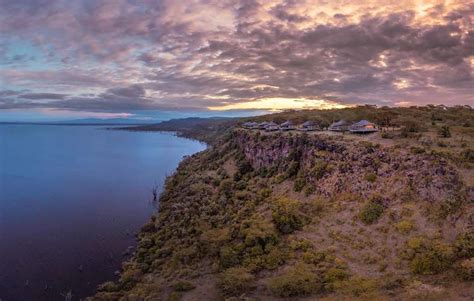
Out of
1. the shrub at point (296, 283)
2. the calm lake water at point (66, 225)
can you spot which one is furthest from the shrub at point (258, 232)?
the calm lake water at point (66, 225)

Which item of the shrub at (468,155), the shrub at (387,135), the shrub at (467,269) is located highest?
the shrub at (387,135)

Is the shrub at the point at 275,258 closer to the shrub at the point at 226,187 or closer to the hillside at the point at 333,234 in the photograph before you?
the hillside at the point at 333,234

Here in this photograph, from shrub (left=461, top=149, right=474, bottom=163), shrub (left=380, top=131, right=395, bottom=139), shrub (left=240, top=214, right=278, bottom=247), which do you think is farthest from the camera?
shrub (left=380, top=131, right=395, bottom=139)

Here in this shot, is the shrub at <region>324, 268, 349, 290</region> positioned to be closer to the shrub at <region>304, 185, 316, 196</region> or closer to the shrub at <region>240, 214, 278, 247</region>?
the shrub at <region>240, 214, 278, 247</region>

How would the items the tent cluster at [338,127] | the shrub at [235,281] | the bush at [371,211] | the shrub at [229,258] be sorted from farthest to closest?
the tent cluster at [338,127], the bush at [371,211], the shrub at [229,258], the shrub at [235,281]

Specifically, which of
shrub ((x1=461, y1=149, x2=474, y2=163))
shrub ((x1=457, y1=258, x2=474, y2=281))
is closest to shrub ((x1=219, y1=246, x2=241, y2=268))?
shrub ((x1=457, y1=258, x2=474, y2=281))

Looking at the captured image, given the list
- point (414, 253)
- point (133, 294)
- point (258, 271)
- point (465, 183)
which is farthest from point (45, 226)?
point (465, 183)

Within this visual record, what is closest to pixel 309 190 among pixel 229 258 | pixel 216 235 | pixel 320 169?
pixel 320 169
